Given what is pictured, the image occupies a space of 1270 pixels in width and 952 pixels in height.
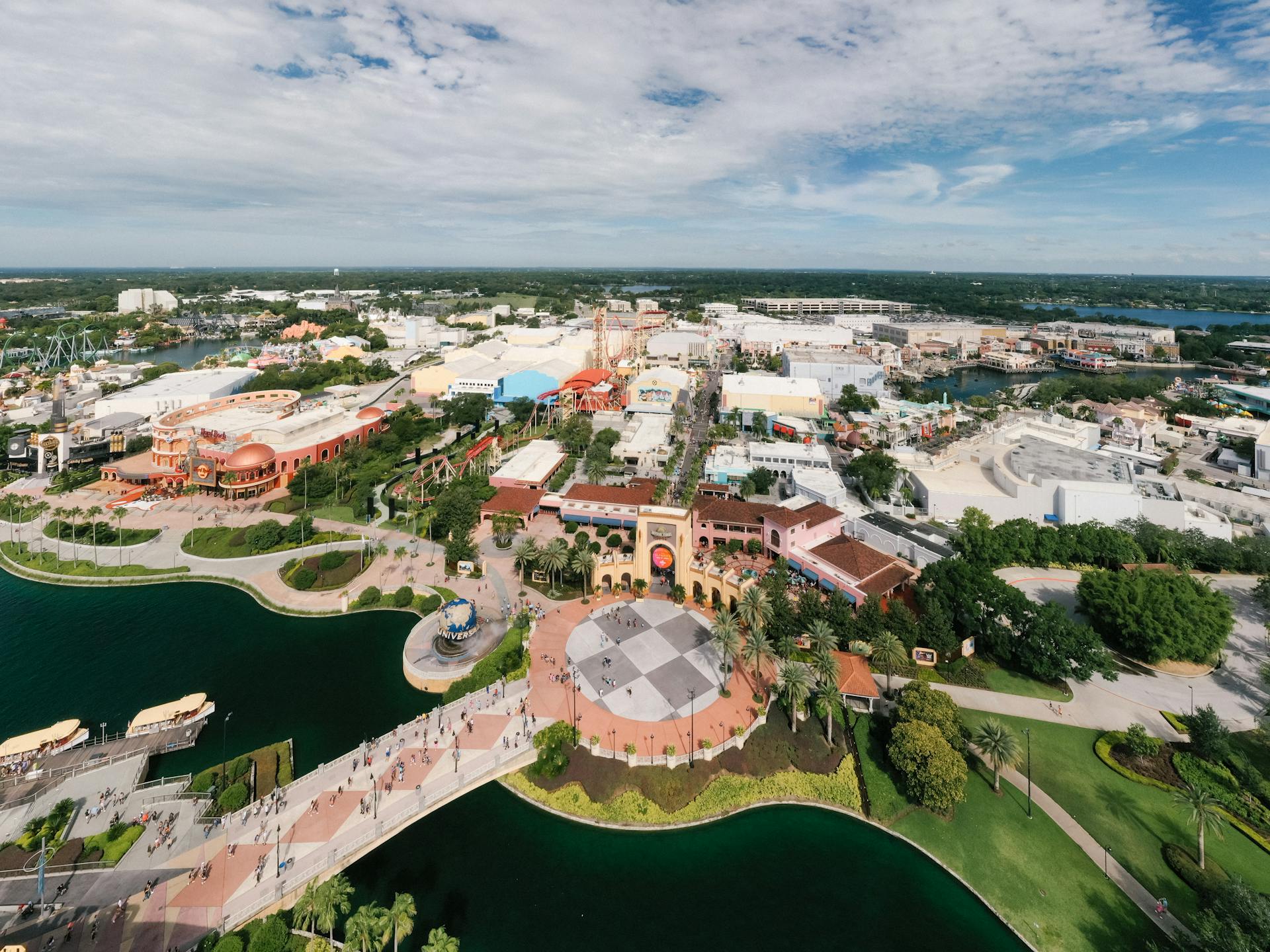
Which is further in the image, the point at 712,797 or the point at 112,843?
the point at 712,797

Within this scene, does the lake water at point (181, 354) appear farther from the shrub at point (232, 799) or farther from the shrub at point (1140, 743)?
the shrub at point (1140, 743)

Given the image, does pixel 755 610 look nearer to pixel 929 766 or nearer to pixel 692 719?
pixel 692 719

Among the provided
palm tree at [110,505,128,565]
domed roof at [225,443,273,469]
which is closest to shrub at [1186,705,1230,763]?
palm tree at [110,505,128,565]

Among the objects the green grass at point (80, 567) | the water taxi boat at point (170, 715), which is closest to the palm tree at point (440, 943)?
the water taxi boat at point (170, 715)

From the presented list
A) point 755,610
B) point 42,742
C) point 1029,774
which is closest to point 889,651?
point 755,610

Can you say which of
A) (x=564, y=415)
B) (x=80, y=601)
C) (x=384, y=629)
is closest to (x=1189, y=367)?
(x=564, y=415)

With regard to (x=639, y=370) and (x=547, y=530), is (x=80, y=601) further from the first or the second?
(x=639, y=370)

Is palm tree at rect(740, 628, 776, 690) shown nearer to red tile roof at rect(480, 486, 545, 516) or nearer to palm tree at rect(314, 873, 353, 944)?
palm tree at rect(314, 873, 353, 944)
